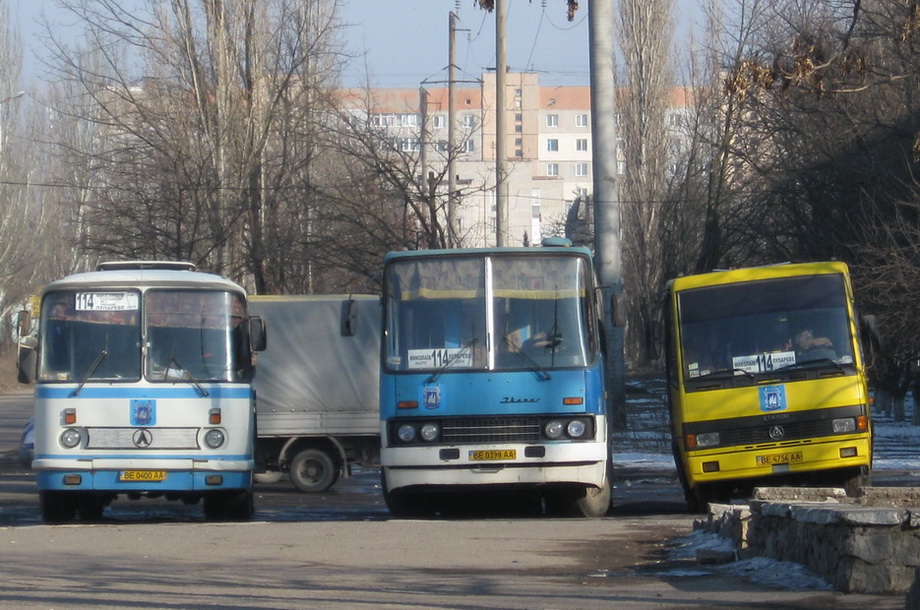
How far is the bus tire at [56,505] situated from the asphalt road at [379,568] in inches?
44.2

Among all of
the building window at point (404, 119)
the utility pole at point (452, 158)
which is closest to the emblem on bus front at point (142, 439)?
the utility pole at point (452, 158)

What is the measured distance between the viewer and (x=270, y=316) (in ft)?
59.3

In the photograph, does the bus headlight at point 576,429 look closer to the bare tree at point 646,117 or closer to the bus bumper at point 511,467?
the bus bumper at point 511,467

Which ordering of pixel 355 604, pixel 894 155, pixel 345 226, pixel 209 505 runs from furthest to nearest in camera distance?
pixel 345 226, pixel 894 155, pixel 209 505, pixel 355 604

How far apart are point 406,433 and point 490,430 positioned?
0.81m

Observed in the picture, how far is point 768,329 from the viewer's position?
1305 centimetres

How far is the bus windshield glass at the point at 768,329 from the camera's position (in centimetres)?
1291

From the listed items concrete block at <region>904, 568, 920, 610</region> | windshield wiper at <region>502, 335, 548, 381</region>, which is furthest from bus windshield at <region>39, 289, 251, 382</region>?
concrete block at <region>904, 568, 920, 610</region>

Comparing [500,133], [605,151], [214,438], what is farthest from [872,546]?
[500,133]

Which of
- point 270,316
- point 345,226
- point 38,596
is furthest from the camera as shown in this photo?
point 345,226

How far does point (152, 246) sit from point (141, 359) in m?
14.9

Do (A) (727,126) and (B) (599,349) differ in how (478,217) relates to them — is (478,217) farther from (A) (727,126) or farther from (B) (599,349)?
(B) (599,349)

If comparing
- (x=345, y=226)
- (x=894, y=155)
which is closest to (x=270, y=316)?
(x=345, y=226)

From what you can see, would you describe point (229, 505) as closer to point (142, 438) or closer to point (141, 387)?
point (142, 438)
